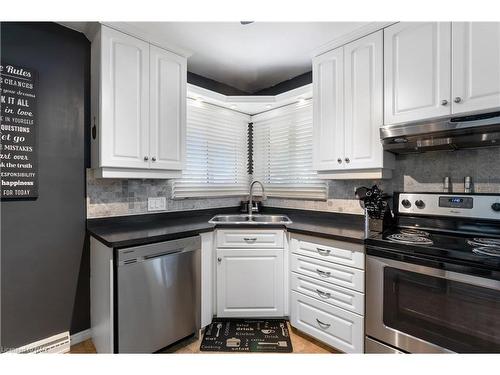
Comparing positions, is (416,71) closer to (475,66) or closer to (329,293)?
(475,66)

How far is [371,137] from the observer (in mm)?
1848

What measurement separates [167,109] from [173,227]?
3.29ft

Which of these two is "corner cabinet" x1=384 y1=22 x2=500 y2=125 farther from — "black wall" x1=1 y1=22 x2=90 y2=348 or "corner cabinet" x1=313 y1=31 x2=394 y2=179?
"black wall" x1=1 y1=22 x2=90 y2=348

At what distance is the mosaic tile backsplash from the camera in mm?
1610

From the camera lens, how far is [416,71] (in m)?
1.61

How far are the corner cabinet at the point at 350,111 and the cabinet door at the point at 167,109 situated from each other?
1204 millimetres

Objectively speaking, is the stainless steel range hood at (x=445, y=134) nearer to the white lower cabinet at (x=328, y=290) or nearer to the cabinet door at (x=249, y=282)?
the white lower cabinet at (x=328, y=290)

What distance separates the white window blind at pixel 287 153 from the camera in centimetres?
257

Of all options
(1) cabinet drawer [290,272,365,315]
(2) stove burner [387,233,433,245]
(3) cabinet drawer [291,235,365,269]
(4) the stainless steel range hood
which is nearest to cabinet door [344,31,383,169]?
(4) the stainless steel range hood

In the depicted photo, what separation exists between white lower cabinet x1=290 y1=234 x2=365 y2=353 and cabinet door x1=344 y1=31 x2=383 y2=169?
705mm

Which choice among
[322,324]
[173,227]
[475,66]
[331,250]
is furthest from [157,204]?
[475,66]

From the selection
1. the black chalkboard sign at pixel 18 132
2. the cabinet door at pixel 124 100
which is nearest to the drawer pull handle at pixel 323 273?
the cabinet door at pixel 124 100

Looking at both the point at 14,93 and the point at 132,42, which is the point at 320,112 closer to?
the point at 132,42
